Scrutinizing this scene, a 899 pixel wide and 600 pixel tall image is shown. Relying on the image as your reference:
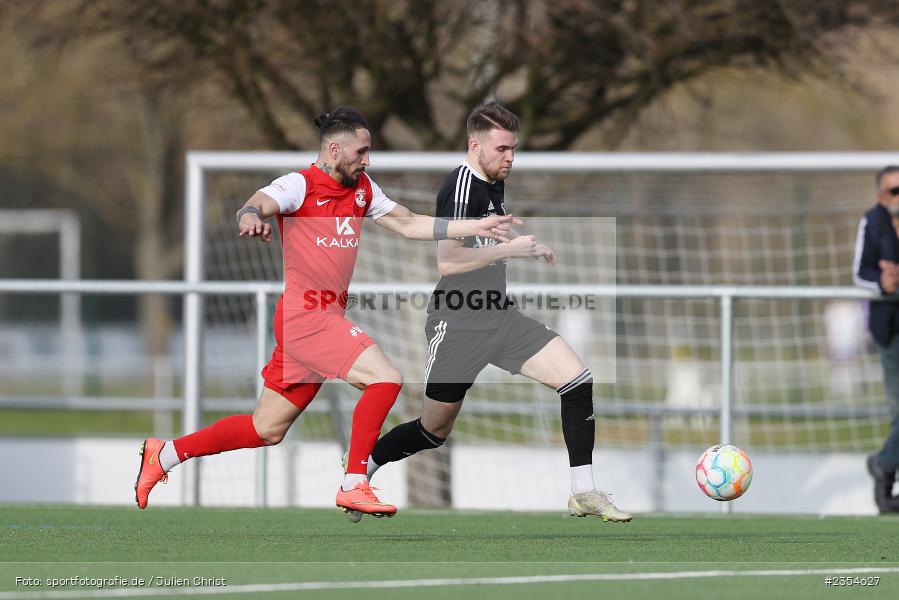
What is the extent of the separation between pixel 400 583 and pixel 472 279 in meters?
Result: 2.03

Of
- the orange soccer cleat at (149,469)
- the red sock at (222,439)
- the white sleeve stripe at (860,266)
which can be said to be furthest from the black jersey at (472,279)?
the white sleeve stripe at (860,266)

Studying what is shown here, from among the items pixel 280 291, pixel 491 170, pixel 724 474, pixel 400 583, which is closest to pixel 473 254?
pixel 491 170

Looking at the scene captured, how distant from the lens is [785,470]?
39.4 feet

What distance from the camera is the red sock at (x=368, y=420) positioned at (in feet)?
21.6

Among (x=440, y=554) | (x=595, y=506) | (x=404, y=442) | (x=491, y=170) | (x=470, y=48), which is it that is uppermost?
(x=470, y=48)

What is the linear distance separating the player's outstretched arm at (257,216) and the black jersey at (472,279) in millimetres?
858

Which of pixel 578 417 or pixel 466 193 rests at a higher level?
pixel 466 193

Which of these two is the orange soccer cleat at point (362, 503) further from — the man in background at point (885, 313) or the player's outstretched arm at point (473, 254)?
the man in background at point (885, 313)

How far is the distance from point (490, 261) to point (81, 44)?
27.1ft

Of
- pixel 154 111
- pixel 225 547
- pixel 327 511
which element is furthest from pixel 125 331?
pixel 225 547

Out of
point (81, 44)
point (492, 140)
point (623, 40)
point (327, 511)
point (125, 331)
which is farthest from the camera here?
point (125, 331)

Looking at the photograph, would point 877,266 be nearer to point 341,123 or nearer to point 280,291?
point 280,291

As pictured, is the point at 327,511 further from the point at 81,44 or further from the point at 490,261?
the point at 81,44

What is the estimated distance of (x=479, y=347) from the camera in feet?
22.5
